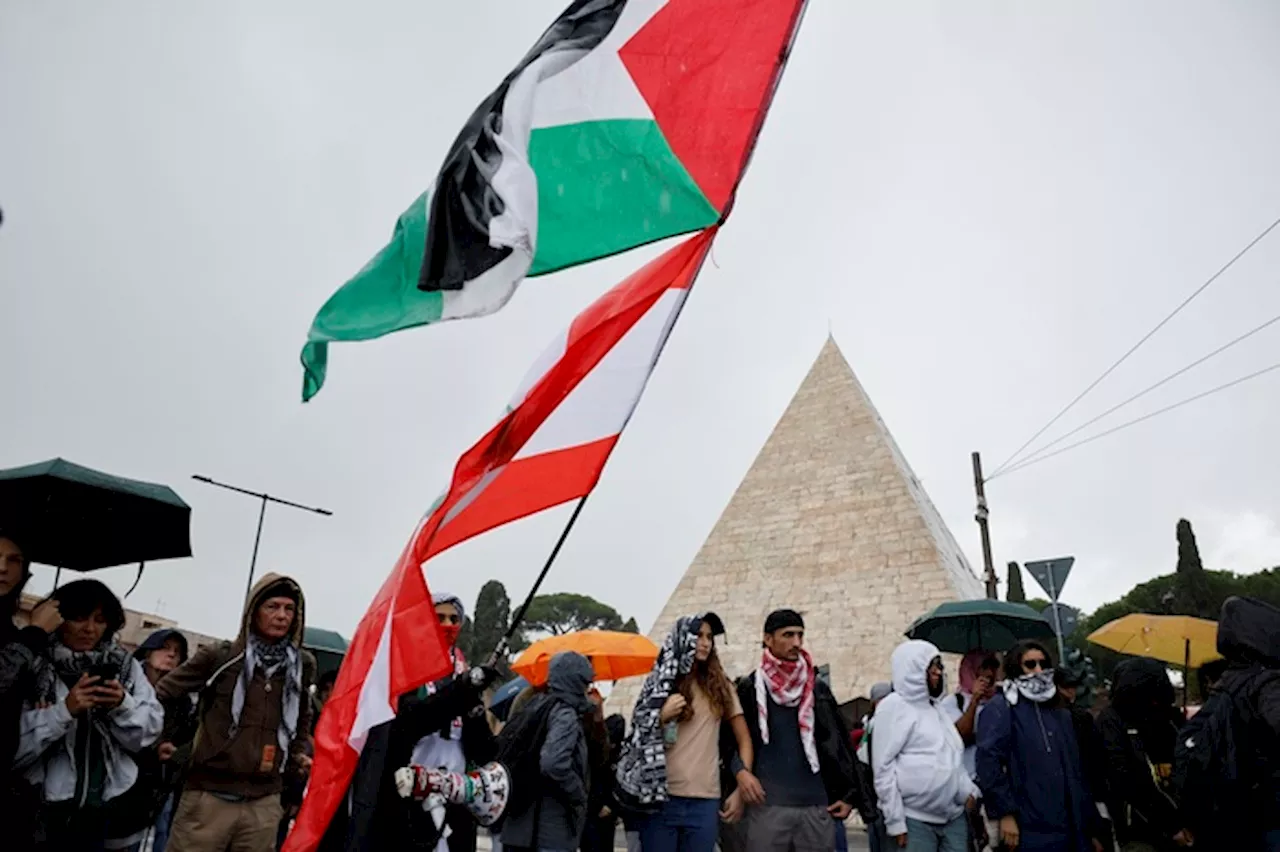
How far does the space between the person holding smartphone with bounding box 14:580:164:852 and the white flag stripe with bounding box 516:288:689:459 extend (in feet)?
5.06

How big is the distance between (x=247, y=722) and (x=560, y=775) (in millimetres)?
1160

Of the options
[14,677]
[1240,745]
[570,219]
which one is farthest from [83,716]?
[1240,745]

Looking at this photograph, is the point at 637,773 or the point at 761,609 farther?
the point at 761,609

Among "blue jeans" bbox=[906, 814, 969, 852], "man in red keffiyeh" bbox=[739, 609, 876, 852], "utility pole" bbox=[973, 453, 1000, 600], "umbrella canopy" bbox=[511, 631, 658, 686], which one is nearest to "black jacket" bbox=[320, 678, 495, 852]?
"man in red keffiyeh" bbox=[739, 609, 876, 852]

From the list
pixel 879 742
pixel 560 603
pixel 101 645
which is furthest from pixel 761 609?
pixel 560 603

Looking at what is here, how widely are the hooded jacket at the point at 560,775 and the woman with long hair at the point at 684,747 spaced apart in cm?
25

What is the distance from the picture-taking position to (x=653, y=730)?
12.1 feet

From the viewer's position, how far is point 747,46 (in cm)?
252

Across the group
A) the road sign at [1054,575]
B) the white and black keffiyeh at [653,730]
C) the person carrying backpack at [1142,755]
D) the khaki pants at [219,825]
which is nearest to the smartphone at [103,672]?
the khaki pants at [219,825]

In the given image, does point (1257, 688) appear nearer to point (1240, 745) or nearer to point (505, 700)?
point (1240, 745)

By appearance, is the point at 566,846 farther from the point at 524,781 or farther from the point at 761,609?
the point at 761,609

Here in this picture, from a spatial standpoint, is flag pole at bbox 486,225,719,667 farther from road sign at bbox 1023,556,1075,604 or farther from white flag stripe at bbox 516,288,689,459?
road sign at bbox 1023,556,1075,604

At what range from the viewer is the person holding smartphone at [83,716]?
8.45 ft

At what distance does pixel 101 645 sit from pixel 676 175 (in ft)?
7.93
